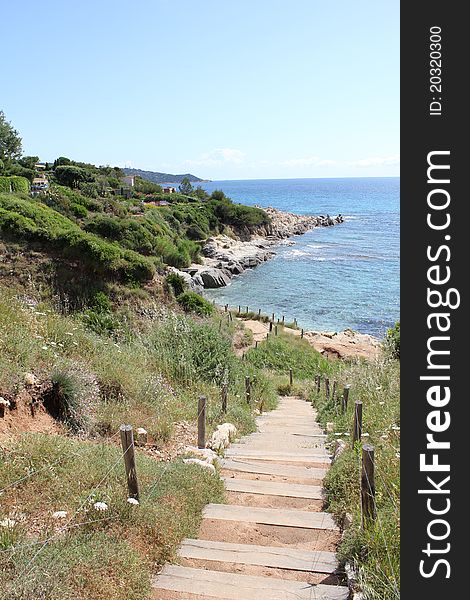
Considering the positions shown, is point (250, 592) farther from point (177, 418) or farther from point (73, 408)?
point (177, 418)

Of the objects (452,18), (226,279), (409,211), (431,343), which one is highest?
(452,18)

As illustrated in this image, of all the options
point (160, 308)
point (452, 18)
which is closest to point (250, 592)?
point (452, 18)

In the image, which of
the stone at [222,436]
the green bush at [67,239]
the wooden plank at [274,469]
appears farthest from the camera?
the green bush at [67,239]

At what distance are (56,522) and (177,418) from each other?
14.2ft

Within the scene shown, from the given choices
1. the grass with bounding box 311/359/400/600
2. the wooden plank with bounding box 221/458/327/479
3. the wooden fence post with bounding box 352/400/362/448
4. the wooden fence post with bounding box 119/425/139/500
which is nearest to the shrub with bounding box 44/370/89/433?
the wooden plank with bounding box 221/458/327/479

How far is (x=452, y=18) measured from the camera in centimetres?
271

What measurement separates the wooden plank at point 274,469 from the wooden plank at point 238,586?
9.26 ft

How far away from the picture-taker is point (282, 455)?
7.89 metres

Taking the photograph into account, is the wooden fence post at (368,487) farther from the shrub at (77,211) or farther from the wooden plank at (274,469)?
the shrub at (77,211)

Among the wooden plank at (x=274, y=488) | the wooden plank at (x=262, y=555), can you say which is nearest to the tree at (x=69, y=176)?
the wooden plank at (x=274, y=488)

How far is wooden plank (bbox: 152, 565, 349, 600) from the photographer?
3744 mm

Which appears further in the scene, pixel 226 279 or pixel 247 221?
pixel 247 221

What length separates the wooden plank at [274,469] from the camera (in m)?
6.80

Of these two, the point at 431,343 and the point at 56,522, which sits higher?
the point at 431,343
